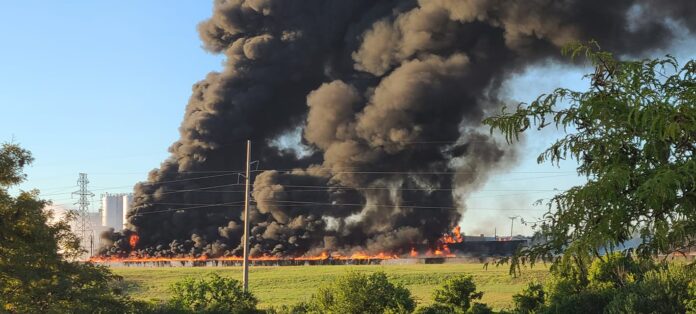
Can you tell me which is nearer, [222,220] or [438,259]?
[438,259]

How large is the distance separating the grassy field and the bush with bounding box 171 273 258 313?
3606mm

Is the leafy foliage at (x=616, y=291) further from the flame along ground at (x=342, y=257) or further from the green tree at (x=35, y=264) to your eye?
the flame along ground at (x=342, y=257)

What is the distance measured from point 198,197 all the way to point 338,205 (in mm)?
23441

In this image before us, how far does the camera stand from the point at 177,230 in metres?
102

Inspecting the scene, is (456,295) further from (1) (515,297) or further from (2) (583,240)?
(2) (583,240)

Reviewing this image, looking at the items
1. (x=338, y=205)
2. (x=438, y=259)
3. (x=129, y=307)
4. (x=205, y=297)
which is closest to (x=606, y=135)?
(x=129, y=307)

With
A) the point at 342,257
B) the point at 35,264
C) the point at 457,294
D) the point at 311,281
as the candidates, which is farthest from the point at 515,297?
the point at 342,257

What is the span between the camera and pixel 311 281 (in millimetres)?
52469

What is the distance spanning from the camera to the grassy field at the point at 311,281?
42.4 meters

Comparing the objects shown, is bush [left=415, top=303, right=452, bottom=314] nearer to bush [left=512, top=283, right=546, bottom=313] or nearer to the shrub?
the shrub

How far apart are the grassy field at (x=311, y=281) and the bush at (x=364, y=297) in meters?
8.34

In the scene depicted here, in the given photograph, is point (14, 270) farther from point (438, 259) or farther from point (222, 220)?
point (222, 220)

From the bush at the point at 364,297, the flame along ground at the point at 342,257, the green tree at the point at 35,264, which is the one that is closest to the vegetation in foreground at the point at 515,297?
the bush at the point at 364,297

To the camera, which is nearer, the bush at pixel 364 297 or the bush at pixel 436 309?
the bush at pixel 364 297
